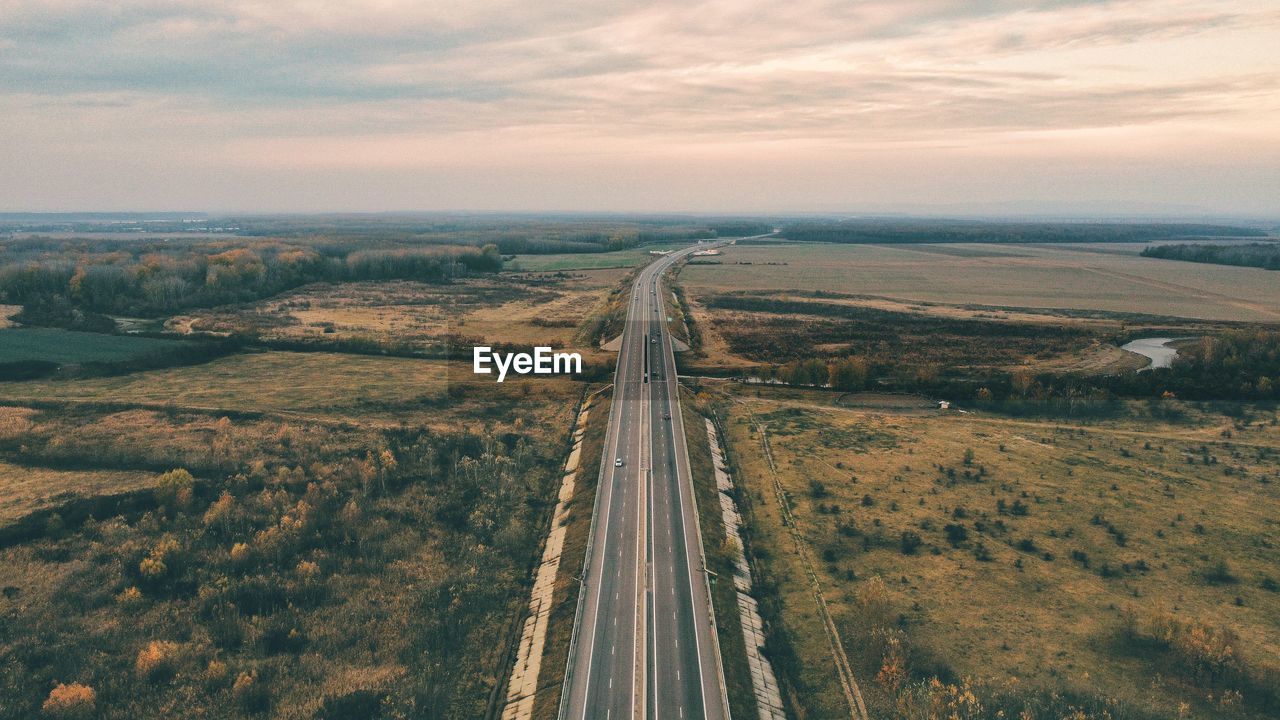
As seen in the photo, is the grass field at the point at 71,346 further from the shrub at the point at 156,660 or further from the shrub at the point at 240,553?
the shrub at the point at 156,660

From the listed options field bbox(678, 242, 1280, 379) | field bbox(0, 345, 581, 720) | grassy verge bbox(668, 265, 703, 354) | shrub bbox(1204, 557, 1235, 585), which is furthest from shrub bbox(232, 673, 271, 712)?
grassy verge bbox(668, 265, 703, 354)

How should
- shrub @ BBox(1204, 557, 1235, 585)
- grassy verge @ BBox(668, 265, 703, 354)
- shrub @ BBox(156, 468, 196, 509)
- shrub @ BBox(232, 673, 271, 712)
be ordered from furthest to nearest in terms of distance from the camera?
grassy verge @ BBox(668, 265, 703, 354) < shrub @ BBox(156, 468, 196, 509) < shrub @ BBox(1204, 557, 1235, 585) < shrub @ BBox(232, 673, 271, 712)

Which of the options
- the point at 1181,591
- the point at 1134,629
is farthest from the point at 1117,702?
the point at 1181,591

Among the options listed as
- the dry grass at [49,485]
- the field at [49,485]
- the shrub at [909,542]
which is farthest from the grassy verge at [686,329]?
the dry grass at [49,485]

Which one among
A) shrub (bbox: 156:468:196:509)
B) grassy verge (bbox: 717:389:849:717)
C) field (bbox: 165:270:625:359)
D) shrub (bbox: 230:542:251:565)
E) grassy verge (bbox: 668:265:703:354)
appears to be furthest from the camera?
field (bbox: 165:270:625:359)

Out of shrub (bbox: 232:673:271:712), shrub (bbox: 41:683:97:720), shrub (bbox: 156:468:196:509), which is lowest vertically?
shrub (bbox: 232:673:271:712)

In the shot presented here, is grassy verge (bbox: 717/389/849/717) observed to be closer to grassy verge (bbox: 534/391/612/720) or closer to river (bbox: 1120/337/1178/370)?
grassy verge (bbox: 534/391/612/720)

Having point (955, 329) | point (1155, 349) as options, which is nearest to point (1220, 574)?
point (1155, 349)

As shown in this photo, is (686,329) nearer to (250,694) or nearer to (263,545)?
(263,545)
